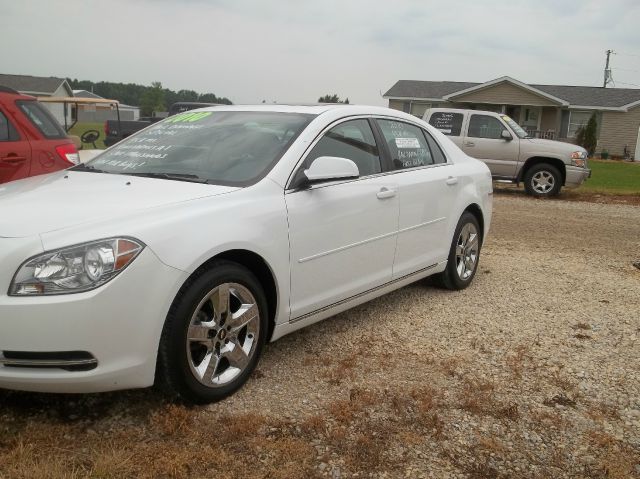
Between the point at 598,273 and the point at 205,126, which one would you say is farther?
the point at 598,273

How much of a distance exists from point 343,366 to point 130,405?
1.31 m

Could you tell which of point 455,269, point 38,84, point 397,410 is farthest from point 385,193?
point 38,84

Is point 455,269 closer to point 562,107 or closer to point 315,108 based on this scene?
point 315,108

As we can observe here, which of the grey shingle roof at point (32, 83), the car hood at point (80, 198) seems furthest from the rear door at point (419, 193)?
the grey shingle roof at point (32, 83)

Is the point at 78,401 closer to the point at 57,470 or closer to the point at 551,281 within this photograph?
the point at 57,470

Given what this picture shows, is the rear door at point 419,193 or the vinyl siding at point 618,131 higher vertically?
the vinyl siding at point 618,131

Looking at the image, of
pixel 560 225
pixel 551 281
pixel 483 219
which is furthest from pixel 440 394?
pixel 560 225

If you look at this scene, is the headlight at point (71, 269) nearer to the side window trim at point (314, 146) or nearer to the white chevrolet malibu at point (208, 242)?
the white chevrolet malibu at point (208, 242)

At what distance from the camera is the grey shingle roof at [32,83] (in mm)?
49188

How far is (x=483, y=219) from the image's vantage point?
5.98 metres

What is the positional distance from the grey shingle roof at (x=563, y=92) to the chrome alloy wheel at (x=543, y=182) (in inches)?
948

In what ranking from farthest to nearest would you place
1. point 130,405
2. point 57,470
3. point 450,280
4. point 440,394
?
point 450,280
point 440,394
point 130,405
point 57,470

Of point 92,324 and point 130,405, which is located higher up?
point 92,324

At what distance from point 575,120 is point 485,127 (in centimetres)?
2529
